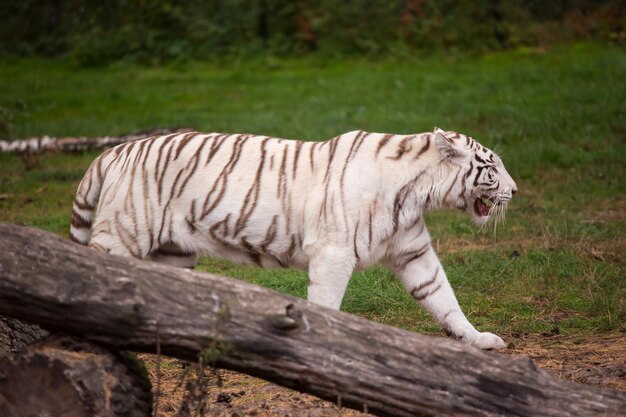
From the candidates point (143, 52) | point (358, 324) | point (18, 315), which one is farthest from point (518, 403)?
point (143, 52)

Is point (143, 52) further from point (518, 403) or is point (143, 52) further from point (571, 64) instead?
point (518, 403)

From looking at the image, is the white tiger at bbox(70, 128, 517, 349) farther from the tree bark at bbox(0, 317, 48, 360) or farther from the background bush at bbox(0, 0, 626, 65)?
the background bush at bbox(0, 0, 626, 65)

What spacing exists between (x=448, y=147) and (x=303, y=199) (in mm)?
834

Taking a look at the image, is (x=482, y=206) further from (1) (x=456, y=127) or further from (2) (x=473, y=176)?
(1) (x=456, y=127)

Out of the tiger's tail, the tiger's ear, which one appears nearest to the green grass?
the tiger's ear

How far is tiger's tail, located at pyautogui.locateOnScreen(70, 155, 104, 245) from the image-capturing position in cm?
562

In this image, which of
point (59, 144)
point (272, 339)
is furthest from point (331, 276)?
point (59, 144)

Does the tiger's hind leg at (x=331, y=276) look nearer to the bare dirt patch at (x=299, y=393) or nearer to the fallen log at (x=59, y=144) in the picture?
the bare dirt patch at (x=299, y=393)

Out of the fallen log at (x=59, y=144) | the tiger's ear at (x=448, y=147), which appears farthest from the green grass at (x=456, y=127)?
the tiger's ear at (x=448, y=147)

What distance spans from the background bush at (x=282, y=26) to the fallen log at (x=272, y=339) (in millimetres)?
13038

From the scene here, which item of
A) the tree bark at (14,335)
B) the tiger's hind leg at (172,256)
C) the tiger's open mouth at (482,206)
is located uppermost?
the tiger's open mouth at (482,206)

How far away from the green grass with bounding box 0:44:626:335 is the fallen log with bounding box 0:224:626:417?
2.15 metres

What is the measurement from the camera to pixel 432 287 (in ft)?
17.8

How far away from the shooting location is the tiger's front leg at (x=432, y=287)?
5395 millimetres
